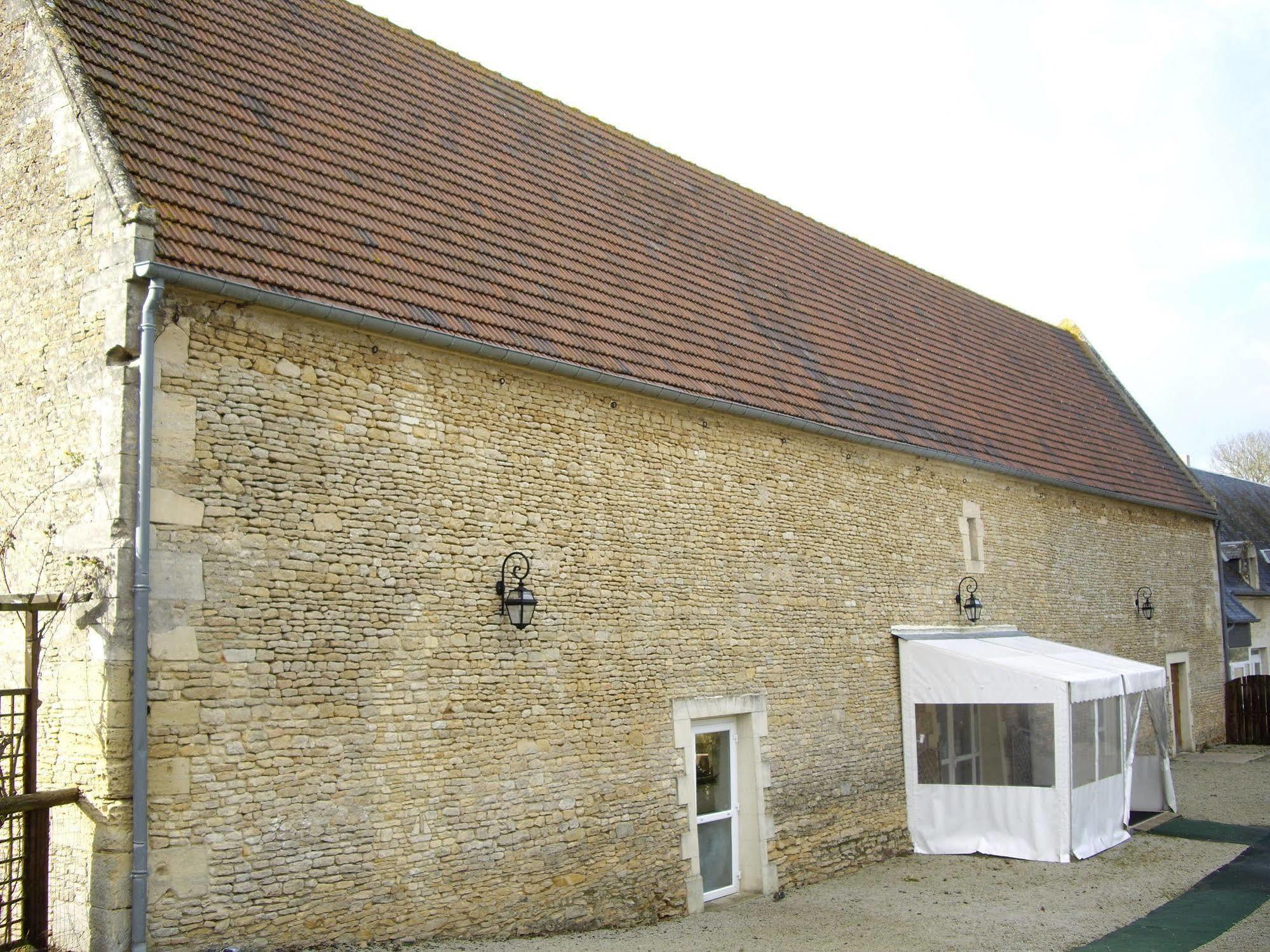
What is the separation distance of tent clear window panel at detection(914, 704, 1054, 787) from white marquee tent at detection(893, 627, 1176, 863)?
0.01 meters

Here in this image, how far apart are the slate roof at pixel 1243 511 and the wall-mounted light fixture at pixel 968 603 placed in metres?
16.5

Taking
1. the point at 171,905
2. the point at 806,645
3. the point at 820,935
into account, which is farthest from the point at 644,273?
the point at 171,905

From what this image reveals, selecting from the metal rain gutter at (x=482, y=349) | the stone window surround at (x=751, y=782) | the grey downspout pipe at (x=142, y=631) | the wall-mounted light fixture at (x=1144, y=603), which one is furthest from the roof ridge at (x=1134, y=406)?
the grey downspout pipe at (x=142, y=631)

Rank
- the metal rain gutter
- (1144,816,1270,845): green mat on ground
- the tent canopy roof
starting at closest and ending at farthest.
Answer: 1. the metal rain gutter
2. the tent canopy roof
3. (1144,816,1270,845): green mat on ground

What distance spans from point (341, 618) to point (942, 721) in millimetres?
7736

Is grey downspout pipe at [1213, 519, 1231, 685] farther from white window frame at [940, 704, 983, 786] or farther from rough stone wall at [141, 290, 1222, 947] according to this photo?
rough stone wall at [141, 290, 1222, 947]

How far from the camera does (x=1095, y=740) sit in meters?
11.7

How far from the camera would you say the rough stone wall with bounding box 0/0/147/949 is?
19.7 feet

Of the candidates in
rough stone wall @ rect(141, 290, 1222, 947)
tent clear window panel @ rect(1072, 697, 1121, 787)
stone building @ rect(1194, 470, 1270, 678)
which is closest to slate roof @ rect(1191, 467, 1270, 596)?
stone building @ rect(1194, 470, 1270, 678)

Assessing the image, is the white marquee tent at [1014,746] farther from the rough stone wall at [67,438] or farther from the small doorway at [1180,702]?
the rough stone wall at [67,438]

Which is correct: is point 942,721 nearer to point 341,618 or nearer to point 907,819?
point 907,819

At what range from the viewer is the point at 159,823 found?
20.0 ft

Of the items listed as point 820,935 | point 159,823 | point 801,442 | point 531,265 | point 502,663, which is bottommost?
point 820,935

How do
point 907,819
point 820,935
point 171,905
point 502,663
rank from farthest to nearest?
point 907,819, point 820,935, point 502,663, point 171,905
